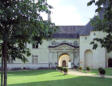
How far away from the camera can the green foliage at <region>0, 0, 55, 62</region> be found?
6508 millimetres

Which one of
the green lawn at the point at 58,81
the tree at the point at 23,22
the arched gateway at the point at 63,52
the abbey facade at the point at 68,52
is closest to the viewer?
the tree at the point at 23,22

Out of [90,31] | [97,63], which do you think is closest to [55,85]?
[97,63]

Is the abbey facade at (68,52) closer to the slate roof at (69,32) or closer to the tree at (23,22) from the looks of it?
the slate roof at (69,32)

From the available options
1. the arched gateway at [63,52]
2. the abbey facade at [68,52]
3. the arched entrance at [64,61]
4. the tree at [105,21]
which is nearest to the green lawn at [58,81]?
the tree at [105,21]

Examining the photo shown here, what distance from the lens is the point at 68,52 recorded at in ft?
163

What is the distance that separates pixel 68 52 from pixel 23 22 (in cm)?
4333

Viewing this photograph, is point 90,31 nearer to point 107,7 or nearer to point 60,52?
point 60,52

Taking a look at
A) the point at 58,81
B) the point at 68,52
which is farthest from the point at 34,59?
the point at 58,81

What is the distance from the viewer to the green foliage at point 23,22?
651cm

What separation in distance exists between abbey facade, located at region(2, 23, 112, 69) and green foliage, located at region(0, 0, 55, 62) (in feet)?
119

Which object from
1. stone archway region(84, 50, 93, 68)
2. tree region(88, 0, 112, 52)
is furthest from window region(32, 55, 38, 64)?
tree region(88, 0, 112, 52)

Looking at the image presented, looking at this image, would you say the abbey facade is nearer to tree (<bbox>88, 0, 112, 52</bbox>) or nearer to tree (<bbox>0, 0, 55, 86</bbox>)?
tree (<bbox>88, 0, 112, 52</bbox>)

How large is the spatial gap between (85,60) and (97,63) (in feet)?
11.6

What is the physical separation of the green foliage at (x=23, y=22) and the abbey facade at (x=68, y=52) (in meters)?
36.2
